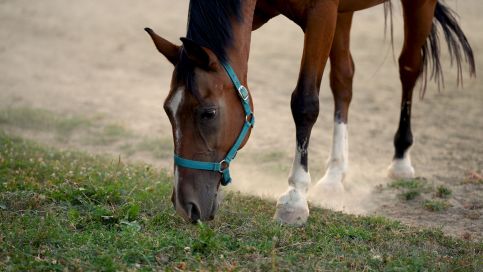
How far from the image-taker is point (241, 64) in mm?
3857

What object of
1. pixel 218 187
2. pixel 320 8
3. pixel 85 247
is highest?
pixel 320 8

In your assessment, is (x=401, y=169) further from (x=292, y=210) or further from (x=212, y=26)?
(x=212, y=26)

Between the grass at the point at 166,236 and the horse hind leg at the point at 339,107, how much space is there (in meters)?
0.93

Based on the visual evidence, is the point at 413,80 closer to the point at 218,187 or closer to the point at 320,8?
the point at 320,8

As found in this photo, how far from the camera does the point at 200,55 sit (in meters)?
3.60

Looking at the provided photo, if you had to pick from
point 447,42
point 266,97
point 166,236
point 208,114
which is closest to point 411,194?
point 447,42

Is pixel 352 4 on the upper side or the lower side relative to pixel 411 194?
upper

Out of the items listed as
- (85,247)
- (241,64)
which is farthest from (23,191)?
(241,64)

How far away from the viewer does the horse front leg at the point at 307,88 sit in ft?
14.3

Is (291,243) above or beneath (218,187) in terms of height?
beneath

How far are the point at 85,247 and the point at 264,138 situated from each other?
3907 mm

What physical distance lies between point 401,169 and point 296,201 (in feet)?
6.96

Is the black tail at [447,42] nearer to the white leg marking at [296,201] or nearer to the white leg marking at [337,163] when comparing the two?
the white leg marking at [337,163]

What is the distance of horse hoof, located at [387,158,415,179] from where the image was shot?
239 inches
